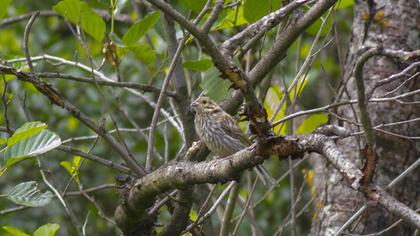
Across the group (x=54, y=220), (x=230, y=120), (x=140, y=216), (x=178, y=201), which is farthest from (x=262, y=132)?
(x=54, y=220)

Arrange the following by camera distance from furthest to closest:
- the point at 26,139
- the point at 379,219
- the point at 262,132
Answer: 1. the point at 379,219
2. the point at 26,139
3. the point at 262,132

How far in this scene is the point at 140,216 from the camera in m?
3.57

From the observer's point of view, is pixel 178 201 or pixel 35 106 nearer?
pixel 178 201

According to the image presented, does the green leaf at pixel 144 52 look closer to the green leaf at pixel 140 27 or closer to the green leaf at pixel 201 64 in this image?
the green leaf at pixel 140 27

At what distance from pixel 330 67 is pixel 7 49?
346 cm

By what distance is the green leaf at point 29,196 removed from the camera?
319 centimetres

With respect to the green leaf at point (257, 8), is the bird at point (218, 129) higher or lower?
lower

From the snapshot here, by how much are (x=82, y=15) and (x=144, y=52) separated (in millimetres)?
445

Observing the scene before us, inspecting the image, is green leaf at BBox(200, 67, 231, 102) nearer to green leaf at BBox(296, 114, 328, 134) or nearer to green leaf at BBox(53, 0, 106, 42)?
green leaf at BBox(53, 0, 106, 42)

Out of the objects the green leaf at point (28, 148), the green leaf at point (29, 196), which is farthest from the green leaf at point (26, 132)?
the green leaf at point (29, 196)

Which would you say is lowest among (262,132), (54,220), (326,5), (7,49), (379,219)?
(379,219)

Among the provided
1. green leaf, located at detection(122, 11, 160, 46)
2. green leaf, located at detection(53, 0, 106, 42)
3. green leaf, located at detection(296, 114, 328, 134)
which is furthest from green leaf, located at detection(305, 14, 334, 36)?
green leaf, located at detection(53, 0, 106, 42)

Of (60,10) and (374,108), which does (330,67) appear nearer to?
(374,108)

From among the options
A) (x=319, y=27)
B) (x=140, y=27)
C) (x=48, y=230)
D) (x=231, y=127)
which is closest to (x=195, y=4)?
(x=140, y=27)
